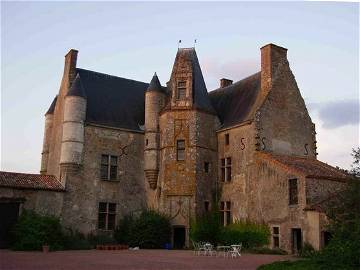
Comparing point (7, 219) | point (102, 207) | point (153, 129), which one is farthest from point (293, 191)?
point (7, 219)

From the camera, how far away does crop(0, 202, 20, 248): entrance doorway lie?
77.5 ft

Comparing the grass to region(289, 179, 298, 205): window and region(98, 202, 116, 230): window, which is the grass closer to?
region(289, 179, 298, 205): window

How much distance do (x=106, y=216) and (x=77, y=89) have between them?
8.30 meters

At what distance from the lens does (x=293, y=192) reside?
75.8 ft

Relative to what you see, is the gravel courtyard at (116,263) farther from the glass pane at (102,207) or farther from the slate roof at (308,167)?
the glass pane at (102,207)

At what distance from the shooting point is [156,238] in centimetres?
2611

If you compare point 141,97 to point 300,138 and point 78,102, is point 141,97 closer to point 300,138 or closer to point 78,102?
point 78,102

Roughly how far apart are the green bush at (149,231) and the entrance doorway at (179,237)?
113 cm

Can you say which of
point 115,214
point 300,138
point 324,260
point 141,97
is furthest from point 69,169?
point 324,260

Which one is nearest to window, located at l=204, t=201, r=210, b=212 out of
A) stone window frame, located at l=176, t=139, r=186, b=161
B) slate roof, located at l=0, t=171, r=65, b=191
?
stone window frame, located at l=176, t=139, r=186, b=161

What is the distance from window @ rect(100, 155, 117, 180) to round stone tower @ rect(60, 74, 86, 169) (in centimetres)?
166

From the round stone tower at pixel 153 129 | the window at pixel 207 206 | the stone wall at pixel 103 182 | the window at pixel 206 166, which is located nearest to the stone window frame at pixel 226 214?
the window at pixel 207 206

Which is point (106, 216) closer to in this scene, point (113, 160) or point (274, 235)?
point (113, 160)

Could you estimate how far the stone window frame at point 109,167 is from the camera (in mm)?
28414
